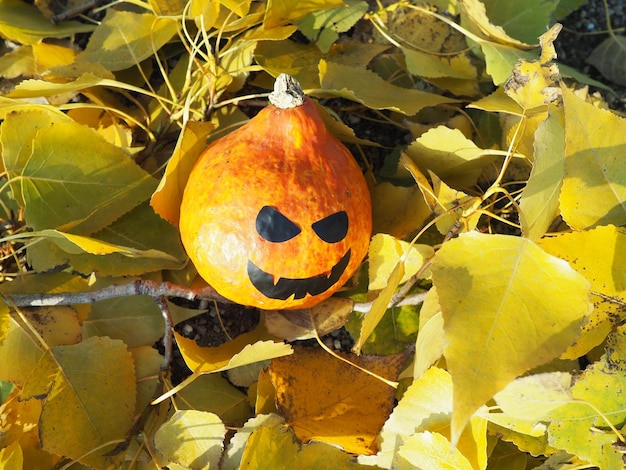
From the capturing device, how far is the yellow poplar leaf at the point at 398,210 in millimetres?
968

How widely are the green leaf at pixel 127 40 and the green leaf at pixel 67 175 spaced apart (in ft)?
0.55

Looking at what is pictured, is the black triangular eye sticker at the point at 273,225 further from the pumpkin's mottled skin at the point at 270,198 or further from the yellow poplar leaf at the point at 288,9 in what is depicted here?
the yellow poplar leaf at the point at 288,9

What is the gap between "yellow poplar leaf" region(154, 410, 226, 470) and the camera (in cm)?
91

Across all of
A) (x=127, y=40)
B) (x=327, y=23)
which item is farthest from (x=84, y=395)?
(x=327, y=23)

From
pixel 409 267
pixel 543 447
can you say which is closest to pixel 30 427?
pixel 409 267

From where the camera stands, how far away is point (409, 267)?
2.98 feet

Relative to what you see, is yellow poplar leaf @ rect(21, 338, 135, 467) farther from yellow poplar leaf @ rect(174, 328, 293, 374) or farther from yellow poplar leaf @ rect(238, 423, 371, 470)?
yellow poplar leaf @ rect(238, 423, 371, 470)

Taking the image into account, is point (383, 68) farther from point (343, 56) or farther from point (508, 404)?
point (508, 404)

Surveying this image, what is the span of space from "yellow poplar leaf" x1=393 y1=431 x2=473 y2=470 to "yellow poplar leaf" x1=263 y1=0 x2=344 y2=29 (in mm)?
649

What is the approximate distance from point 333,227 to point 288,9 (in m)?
0.37

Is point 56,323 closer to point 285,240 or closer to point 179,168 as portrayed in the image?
point 179,168

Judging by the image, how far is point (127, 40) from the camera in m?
1.07

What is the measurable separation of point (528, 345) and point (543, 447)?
329 millimetres

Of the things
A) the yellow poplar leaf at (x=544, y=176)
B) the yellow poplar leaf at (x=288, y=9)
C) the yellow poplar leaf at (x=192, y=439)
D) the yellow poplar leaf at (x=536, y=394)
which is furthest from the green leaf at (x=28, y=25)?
the yellow poplar leaf at (x=536, y=394)
